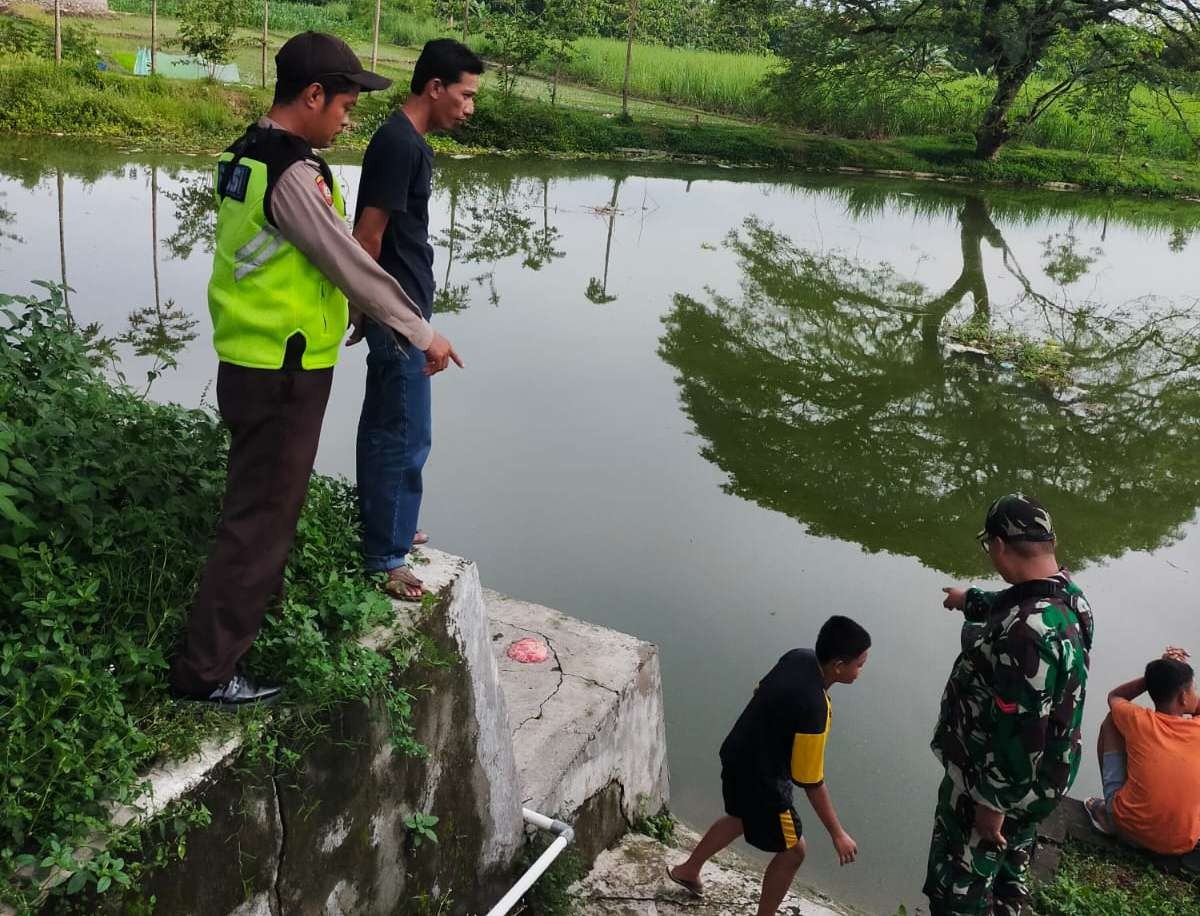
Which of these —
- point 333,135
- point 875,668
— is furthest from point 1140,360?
point 333,135

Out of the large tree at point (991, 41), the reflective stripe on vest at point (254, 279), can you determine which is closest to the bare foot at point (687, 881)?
the reflective stripe on vest at point (254, 279)

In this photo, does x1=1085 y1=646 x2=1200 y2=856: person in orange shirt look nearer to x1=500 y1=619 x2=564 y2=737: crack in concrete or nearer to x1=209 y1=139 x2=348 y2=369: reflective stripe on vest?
x1=500 y1=619 x2=564 y2=737: crack in concrete

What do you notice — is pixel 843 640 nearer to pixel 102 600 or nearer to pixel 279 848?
pixel 279 848

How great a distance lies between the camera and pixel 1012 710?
2.35 m

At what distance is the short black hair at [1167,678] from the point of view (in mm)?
3205

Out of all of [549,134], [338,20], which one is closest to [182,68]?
[549,134]

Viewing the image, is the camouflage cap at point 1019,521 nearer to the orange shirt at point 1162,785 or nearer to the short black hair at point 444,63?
the orange shirt at point 1162,785

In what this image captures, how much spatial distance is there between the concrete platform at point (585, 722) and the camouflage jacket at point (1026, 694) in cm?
104

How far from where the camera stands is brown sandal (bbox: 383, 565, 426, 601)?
2.25 metres

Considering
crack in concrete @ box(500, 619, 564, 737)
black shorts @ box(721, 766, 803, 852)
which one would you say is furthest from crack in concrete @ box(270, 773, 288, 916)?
black shorts @ box(721, 766, 803, 852)

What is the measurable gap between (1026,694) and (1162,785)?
1.22 m

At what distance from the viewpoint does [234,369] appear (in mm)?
1855

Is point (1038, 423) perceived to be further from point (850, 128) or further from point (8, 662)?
point (850, 128)

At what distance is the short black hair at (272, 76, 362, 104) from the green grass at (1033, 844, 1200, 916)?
2866 mm
